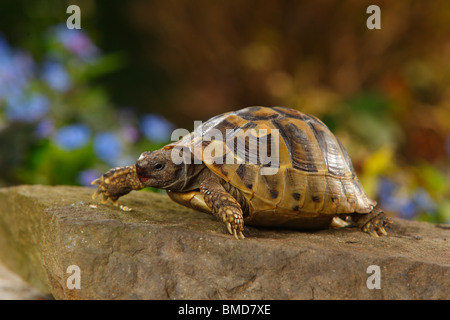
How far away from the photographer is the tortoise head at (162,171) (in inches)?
114

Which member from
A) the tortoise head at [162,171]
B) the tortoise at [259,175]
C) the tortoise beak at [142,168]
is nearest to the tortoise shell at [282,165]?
the tortoise at [259,175]

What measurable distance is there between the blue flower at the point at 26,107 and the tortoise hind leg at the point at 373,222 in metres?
3.82

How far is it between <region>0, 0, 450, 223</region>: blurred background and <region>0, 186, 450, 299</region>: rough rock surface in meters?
3.06

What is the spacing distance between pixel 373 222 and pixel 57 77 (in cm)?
423

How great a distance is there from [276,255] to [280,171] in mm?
560

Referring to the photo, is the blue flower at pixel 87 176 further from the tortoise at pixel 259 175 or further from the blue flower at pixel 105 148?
the tortoise at pixel 259 175

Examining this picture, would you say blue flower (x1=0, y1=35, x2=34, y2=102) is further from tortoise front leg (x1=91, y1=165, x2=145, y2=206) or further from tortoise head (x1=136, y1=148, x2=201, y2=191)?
tortoise head (x1=136, y1=148, x2=201, y2=191)

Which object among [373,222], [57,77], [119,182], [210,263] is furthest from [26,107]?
[373,222]

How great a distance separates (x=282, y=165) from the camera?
2.81 metres

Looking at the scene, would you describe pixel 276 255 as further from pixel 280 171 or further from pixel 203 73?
pixel 203 73

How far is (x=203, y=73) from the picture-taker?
923 centimetres

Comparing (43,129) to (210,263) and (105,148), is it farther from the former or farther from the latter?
(210,263)

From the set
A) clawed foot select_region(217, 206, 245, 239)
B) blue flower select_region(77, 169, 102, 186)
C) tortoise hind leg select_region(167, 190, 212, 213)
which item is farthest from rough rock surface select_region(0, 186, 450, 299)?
blue flower select_region(77, 169, 102, 186)

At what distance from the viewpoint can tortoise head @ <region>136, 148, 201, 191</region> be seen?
290 centimetres
